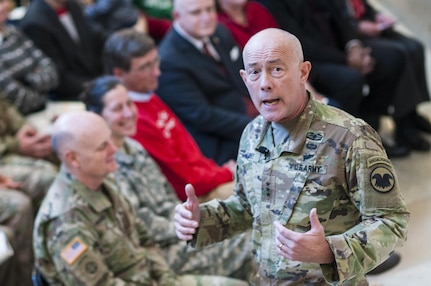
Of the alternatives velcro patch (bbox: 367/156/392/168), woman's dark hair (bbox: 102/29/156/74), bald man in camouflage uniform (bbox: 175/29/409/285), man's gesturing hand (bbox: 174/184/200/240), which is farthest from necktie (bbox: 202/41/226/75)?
velcro patch (bbox: 367/156/392/168)

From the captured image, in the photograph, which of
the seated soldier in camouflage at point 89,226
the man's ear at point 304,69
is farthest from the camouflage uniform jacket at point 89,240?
the man's ear at point 304,69

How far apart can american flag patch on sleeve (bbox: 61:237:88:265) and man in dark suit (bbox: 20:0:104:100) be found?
1656mm

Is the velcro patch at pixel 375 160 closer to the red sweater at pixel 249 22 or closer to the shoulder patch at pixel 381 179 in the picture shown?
the shoulder patch at pixel 381 179

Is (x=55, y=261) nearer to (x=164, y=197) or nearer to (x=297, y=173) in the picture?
(x=164, y=197)

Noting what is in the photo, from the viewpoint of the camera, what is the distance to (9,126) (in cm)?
305

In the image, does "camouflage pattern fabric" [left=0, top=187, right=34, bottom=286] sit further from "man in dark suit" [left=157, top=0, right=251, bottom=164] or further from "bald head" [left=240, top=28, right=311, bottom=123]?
"bald head" [left=240, top=28, right=311, bottom=123]

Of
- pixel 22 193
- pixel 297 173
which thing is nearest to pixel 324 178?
pixel 297 173

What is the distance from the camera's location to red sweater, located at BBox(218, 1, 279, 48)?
3094 mm

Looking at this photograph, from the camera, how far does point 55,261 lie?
1.94 m

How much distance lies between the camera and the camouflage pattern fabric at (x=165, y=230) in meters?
2.32

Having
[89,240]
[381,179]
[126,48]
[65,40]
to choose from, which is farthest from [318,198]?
[65,40]

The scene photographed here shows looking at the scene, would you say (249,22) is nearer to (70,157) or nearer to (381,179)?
(70,157)

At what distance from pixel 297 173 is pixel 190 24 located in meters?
1.75

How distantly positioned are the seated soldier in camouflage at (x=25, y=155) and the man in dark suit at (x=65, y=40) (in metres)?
0.43
